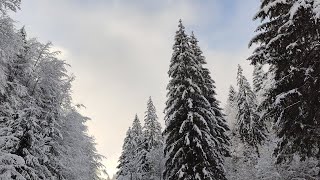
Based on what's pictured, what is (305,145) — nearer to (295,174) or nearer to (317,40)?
(317,40)

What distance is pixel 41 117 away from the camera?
79.3 ft

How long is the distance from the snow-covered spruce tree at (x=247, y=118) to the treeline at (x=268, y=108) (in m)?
0.15

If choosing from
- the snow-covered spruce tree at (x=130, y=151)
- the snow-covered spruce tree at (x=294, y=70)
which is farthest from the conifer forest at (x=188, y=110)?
the snow-covered spruce tree at (x=130, y=151)

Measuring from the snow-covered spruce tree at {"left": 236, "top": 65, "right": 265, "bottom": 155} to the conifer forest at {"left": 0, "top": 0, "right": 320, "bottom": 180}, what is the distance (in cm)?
150

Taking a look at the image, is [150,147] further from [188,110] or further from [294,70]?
[294,70]

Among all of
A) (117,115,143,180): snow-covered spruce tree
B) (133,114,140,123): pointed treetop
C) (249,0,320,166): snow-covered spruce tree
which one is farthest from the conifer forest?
(133,114,140,123): pointed treetop

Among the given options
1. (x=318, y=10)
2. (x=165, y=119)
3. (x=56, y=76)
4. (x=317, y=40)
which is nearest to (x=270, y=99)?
(x=317, y=40)

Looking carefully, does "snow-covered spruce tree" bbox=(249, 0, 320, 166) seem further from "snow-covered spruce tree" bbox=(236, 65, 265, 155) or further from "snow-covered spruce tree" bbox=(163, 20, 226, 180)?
"snow-covered spruce tree" bbox=(236, 65, 265, 155)

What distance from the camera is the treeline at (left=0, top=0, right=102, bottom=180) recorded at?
63.3 ft

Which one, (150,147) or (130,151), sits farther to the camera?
(130,151)

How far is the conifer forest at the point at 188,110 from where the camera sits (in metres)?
14.5

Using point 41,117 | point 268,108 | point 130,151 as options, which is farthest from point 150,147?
point 268,108

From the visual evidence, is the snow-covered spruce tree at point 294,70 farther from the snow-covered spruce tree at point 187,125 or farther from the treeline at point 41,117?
the treeline at point 41,117

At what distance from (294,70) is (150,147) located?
135 ft
